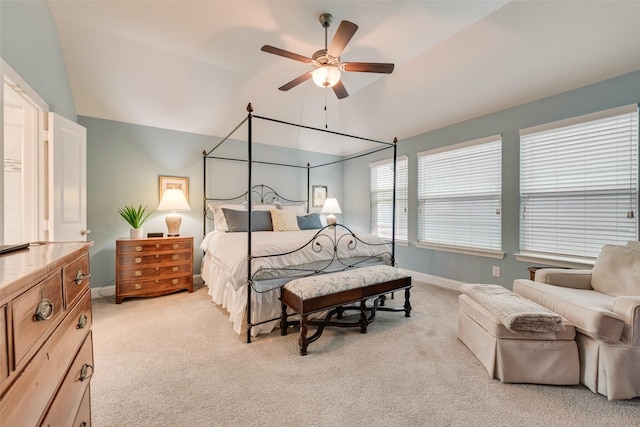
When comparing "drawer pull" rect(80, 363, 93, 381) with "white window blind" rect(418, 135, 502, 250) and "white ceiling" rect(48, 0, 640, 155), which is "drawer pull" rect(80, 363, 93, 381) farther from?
"white window blind" rect(418, 135, 502, 250)

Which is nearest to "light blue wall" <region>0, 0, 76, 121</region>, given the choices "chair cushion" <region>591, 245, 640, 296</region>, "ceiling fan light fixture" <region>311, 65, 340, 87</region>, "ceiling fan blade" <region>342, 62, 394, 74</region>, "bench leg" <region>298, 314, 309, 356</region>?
"ceiling fan light fixture" <region>311, 65, 340, 87</region>

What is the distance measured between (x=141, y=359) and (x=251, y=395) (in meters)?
1.03

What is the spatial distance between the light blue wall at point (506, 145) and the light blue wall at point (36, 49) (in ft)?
14.6

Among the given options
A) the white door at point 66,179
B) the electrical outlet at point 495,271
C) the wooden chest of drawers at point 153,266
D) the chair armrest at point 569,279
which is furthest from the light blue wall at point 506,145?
the white door at point 66,179

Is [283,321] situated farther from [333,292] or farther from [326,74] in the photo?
[326,74]

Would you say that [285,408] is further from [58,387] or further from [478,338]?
[478,338]

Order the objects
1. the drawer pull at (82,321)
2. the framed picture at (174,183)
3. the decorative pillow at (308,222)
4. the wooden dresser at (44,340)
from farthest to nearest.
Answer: the decorative pillow at (308,222) < the framed picture at (174,183) < the drawer pull at (82,321) < the wooden dresser at (44,340)

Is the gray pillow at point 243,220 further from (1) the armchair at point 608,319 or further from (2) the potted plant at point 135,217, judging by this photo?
(1) the armchair at point 608,319

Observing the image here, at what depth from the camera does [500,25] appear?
247 cm

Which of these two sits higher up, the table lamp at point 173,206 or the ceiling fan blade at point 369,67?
the ceiling fan blade at point 369,67

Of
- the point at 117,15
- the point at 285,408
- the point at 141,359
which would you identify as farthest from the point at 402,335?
the point at 117,15

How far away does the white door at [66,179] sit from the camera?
234 centimetres

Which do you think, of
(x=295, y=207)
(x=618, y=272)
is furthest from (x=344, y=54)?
(x=618, y=272)

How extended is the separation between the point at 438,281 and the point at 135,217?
439 centimetres
